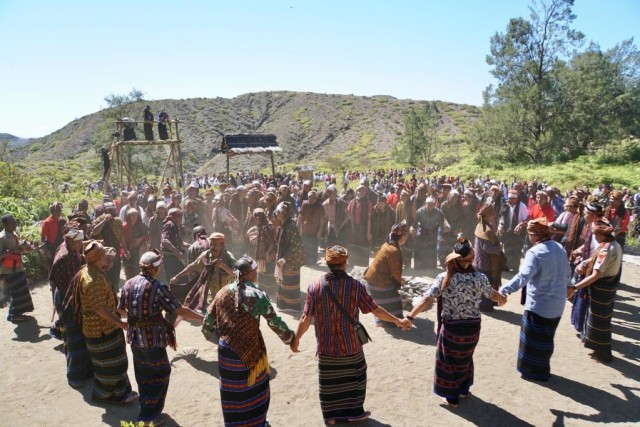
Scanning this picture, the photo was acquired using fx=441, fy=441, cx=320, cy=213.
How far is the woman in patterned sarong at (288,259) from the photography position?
728 centimetres

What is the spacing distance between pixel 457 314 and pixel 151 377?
9.93ft

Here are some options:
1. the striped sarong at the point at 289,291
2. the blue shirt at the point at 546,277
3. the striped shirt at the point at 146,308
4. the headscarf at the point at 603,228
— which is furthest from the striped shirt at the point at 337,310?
the striped sarong at the point at 289,291

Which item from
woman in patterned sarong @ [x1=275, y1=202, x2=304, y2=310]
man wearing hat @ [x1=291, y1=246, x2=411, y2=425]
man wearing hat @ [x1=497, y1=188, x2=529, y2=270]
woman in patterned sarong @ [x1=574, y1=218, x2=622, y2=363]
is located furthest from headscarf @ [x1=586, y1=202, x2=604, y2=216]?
woman in patterned sarong @ [x1=275, y1=202, x2=304, y2=310]

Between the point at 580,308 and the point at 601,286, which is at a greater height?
the point at 601,286

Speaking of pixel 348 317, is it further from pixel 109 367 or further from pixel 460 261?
pixel 109 367

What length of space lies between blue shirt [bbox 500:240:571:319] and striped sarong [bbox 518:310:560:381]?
0.40 feet

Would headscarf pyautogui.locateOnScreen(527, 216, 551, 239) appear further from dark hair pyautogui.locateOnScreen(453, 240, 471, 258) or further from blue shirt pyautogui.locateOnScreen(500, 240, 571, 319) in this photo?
→ dark hair pyautogui.locateOnScreen(453, 240, 471, 258)

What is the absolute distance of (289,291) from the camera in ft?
25.1

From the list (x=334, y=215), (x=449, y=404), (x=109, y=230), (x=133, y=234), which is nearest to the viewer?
(x=449, y=404)

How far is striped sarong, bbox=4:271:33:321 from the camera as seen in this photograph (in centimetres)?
718

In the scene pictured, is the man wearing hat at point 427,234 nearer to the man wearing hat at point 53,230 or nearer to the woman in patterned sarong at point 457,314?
the woman in patterned sarong at point 457,314

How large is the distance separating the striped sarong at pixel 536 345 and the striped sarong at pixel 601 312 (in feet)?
3.27

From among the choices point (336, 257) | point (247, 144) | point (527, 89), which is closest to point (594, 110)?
point (527, 89)

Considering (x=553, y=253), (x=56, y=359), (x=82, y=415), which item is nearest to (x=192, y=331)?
(x=56, y=359)
